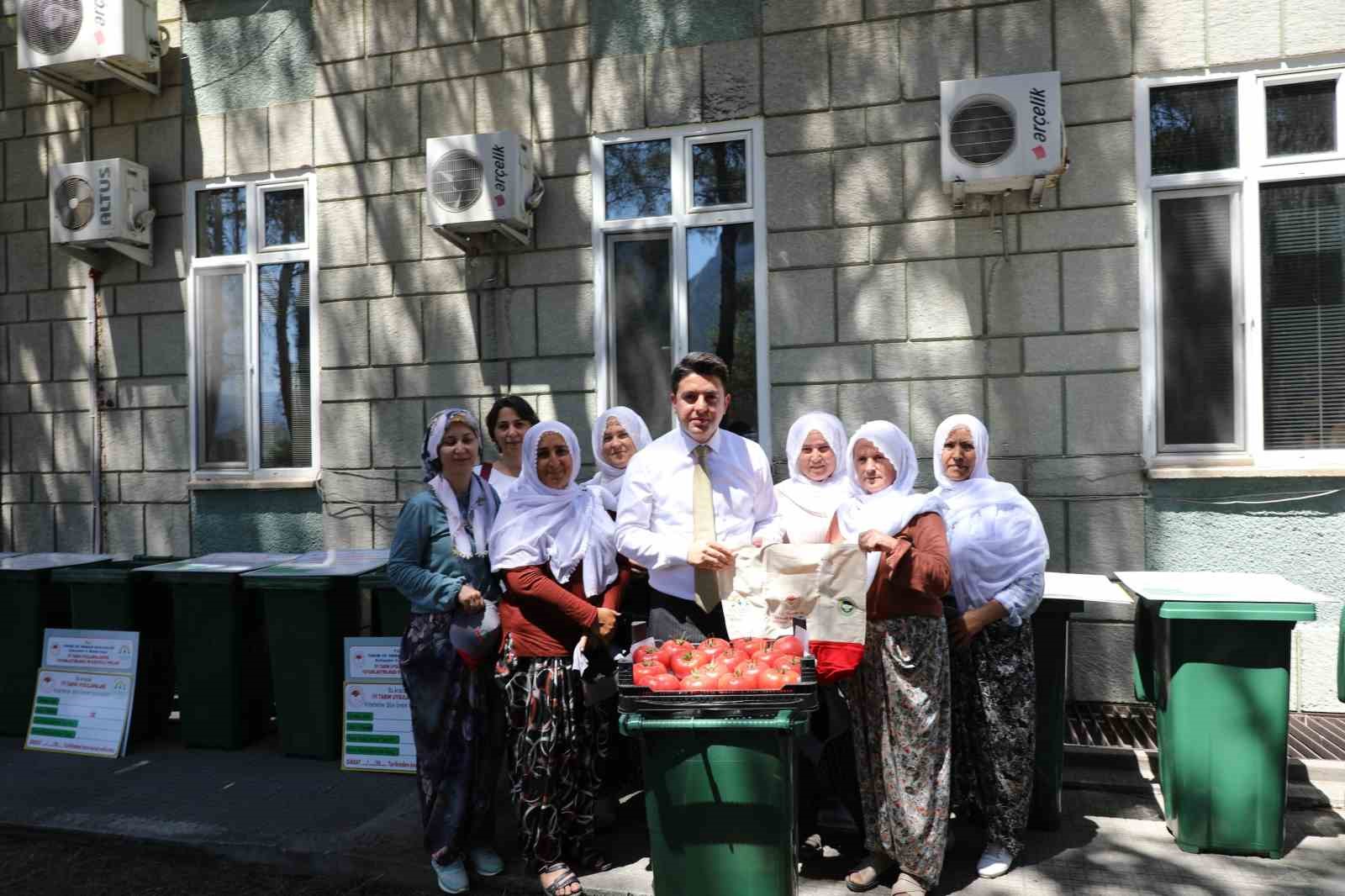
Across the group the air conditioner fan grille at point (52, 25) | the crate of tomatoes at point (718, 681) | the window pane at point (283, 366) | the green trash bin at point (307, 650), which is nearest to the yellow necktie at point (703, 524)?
the crate of tomatoes at point (718, 681)

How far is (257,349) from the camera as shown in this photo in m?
7.57

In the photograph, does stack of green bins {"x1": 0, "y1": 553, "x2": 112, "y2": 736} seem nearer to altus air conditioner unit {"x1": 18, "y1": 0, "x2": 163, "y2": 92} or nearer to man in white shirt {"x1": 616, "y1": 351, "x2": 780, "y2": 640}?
altus air conditioner unit {"x1": 18, "y1": 0, "x2": 163, "y2": 92}

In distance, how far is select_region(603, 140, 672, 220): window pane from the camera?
666cm

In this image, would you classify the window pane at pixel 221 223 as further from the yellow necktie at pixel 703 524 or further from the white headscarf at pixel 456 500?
the yellow necktie at pixel 703 524

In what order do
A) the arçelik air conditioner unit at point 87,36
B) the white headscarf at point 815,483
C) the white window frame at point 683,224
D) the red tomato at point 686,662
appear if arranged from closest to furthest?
the red tomato at point 686,662, the white headscarf at point 815,483, the white window frame at point 683,224, the arçelik air conditioner unit at point 87,36

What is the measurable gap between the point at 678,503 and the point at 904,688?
1.11 meters

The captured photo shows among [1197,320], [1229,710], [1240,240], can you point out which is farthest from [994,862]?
[1240,240]

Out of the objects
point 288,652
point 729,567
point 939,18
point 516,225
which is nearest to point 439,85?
point 516,225

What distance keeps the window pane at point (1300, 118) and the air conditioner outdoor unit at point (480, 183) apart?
464 cm

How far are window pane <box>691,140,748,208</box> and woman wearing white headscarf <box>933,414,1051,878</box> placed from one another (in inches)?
121

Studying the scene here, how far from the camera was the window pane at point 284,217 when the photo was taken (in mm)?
7414

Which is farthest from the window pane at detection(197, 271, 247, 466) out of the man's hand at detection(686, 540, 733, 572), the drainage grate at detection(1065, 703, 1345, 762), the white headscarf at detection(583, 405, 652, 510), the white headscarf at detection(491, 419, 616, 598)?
the drainage grate at detection(1065, 703, 1345, 762)

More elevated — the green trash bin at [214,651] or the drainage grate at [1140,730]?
the green trash bin at [214,651]

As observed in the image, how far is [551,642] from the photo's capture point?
3.82 meters
